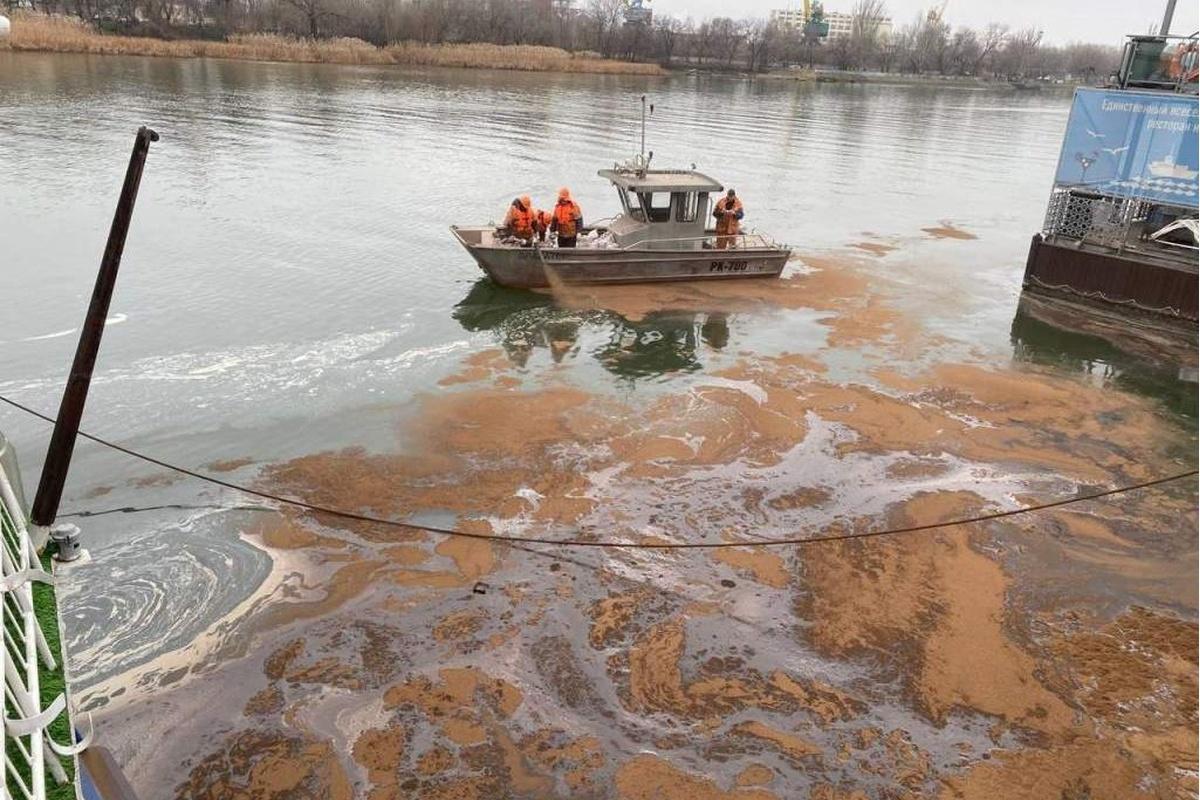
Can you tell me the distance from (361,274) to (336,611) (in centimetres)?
1335

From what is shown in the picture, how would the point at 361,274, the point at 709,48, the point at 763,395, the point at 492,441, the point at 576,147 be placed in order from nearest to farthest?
the point at 492,441
the point at 763,395
the point at 361,274
the point at 576,147
the point at 709,48

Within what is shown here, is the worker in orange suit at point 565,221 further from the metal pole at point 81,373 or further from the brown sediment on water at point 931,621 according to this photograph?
the metal pole at point 81,373

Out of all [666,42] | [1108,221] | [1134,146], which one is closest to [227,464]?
[1108,221]

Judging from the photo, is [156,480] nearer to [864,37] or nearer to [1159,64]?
[1159,64]

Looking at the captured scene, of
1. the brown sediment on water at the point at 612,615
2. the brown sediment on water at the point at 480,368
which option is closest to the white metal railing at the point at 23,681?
the brown sediment on water at the point at 612,615

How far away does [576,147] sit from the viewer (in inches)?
1613

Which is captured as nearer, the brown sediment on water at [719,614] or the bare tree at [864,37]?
the brown sediment on water at [719,614]

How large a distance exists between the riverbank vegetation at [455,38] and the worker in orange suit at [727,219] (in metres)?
39.4

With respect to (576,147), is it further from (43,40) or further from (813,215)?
(43,40)

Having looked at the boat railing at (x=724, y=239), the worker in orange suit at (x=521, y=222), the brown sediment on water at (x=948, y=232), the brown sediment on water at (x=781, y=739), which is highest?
the worker in orange suit at (x=521, y=222)

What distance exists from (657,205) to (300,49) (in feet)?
204

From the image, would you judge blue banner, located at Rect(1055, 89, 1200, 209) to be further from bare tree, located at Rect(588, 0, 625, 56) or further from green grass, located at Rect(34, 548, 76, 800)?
bare tree, located at Rect(588, 0, 625, 56)

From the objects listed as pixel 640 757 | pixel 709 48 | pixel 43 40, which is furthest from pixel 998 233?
pixel 709 48

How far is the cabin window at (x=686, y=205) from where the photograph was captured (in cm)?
1975
